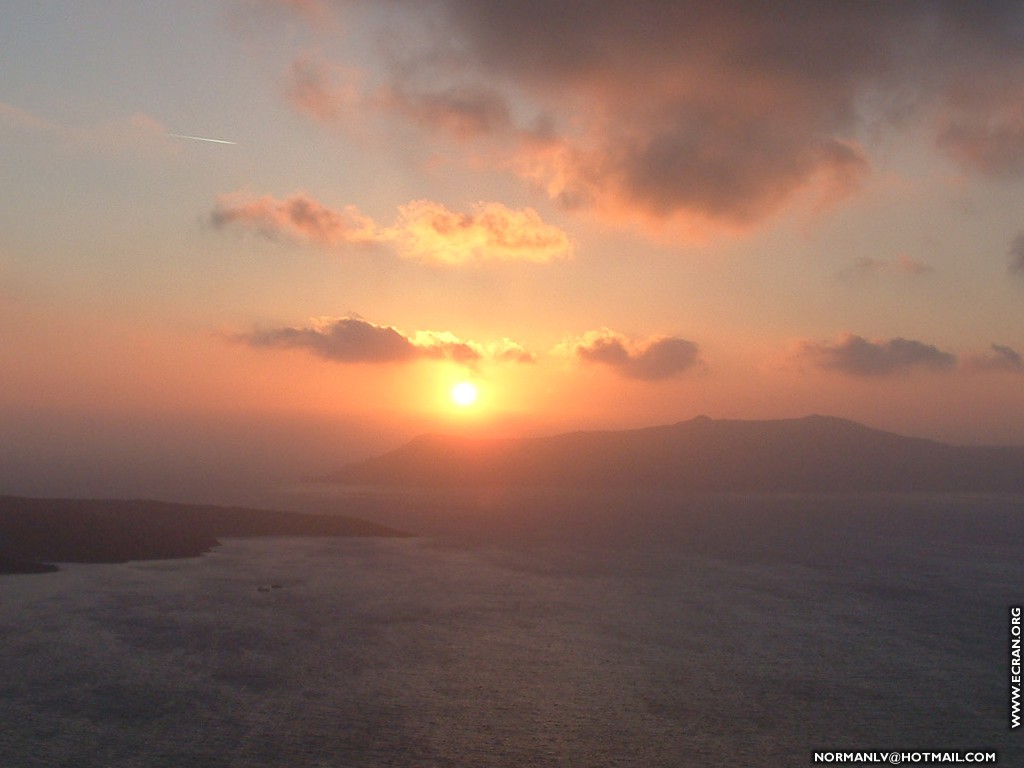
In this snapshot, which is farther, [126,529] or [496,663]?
[126,529]

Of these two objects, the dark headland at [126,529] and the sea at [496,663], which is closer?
the sea at [496,663]

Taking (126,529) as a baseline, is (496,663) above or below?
below

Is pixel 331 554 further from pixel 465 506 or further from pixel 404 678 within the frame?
pixel 465 506

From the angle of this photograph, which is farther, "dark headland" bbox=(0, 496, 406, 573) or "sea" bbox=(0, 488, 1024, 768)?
"dark headland" bbox=(0, 496, 406, 573)
